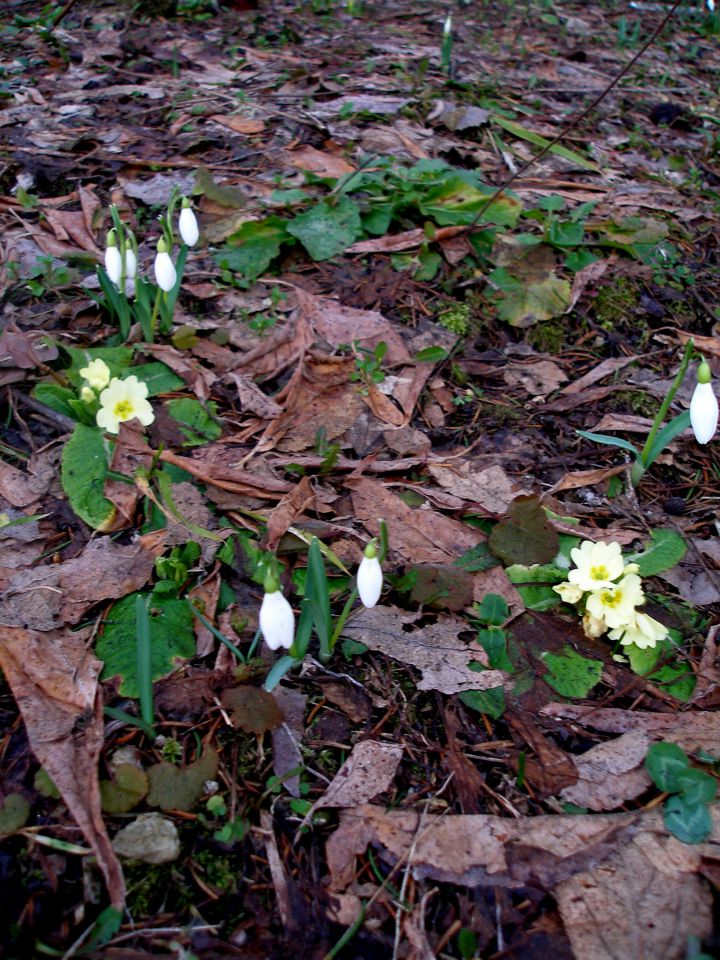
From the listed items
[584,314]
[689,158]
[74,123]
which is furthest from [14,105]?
[689,158]

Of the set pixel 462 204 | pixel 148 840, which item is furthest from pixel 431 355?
pixel 148 840

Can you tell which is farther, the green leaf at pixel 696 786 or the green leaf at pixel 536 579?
the green leaf at pixel 536 579

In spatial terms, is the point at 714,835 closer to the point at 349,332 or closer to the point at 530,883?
the point at 530,883

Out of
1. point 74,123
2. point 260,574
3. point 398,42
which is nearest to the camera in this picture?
point 260,574

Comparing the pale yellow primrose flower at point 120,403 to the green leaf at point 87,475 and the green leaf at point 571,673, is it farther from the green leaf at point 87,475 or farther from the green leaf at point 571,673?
the green leaf at point 571,673

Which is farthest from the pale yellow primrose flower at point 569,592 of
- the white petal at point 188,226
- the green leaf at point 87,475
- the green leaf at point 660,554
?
the white petal at point 188,226

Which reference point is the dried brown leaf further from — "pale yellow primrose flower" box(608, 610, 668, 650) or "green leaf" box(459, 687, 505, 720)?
"pale yellow primrose flower" box(608, 610, 668, 650)
